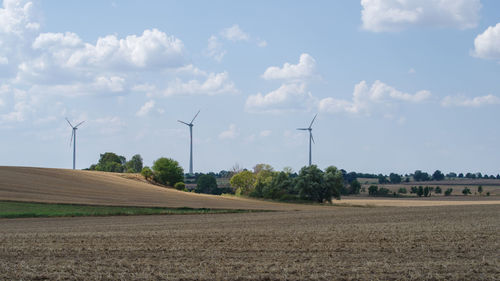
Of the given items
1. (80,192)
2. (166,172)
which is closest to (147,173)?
(166,172)

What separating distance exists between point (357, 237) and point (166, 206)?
126 feet

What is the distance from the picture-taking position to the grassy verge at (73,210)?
50.3 meters

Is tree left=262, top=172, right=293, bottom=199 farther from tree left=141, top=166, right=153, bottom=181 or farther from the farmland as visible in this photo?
the farmland

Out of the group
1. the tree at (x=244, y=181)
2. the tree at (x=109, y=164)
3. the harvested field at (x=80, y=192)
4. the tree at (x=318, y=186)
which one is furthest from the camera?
the tree at (x=109, y=164)

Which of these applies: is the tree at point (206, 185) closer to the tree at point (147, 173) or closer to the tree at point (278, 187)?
the tree at point (147, 173)

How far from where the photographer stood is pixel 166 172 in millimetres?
120188

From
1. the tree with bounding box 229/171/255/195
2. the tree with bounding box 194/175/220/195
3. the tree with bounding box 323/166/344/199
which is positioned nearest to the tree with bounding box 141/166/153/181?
the tree with bounding box 229/171/255/195

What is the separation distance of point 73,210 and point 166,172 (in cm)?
6510

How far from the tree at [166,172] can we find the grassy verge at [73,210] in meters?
58.5

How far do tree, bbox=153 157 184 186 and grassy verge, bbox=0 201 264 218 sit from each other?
5852 cm

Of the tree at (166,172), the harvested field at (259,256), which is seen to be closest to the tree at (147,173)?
the tree at (166,172)

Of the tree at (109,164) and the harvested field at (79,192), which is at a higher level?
the tree at (109,164)

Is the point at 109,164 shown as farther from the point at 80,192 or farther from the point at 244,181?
the point at 80,192

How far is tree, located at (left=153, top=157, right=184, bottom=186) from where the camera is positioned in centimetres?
11964
